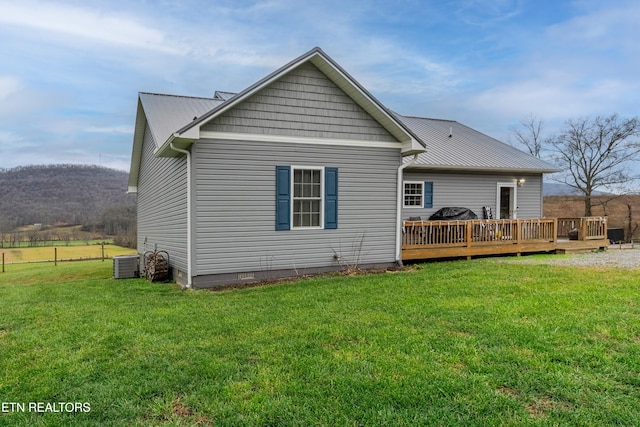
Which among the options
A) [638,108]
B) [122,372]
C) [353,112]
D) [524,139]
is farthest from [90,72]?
[638,108]

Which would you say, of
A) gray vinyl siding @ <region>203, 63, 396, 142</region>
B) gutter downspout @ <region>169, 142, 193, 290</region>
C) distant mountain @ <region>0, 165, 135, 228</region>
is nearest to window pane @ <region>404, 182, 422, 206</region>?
gray vinyl siding @ <region>203, 63, 396, 142</region>

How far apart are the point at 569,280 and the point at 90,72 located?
2021cm

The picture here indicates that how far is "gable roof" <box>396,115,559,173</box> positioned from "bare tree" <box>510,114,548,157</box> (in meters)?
8.97

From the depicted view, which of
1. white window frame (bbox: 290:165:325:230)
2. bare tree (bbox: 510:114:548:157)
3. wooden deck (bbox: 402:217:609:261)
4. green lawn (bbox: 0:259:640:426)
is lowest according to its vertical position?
green lawn (bbox: 0:259:640:426)

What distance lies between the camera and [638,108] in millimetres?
22672

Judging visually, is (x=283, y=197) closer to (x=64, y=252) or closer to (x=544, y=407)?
(x=544, y=407)

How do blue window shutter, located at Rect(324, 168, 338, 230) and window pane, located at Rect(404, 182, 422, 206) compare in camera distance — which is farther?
window pane, located at Rect(404, 182, 422, 206)

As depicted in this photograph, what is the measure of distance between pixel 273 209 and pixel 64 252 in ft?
87.5

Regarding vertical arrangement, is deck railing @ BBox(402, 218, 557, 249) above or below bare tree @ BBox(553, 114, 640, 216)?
below

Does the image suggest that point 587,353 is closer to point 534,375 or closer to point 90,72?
point 534,375

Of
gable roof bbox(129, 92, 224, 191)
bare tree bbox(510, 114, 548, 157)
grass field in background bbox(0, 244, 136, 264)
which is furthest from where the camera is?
grass field in background bbox(0, 244, 136, 264)

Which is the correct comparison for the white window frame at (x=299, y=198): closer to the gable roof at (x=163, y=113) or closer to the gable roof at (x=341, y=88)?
the gable roof at (x=341, y=88)

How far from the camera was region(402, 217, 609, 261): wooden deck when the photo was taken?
35.9ft

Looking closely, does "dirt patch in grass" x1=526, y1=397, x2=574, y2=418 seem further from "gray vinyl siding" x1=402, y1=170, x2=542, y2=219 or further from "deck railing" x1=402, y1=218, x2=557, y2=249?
"gray vinyl siding" x1=402, y1=170, x2=542, y2=219
